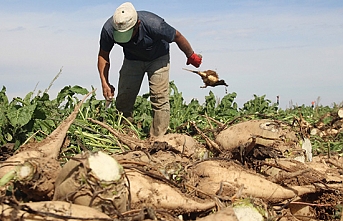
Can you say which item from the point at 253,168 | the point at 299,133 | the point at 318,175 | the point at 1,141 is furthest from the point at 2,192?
the point at 299,133

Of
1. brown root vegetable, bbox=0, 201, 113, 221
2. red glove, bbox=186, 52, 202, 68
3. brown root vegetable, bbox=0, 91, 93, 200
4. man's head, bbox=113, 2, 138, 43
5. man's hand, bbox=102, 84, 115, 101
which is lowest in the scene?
brown root vegetable, bbox=0, 201, 113, 221

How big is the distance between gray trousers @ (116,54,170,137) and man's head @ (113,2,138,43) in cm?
72

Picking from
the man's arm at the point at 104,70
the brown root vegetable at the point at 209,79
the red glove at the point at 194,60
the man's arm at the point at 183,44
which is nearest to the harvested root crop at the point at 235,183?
the man's arm at the point at 104,70

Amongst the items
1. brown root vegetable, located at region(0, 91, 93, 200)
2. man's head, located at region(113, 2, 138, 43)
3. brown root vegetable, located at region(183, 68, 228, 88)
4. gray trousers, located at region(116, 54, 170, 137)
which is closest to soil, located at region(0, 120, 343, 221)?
brown root vegetable, located at region(0, 91, 93, 200)

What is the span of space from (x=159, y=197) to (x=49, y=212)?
0.86 m

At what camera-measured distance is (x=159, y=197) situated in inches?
126

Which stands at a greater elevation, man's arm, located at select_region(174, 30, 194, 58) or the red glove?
man's arm, located at select_region(174, 30, 194, 58)

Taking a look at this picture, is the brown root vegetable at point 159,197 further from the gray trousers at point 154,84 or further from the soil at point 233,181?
the gray trousers at point 154,84

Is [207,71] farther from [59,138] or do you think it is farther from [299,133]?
[59,138]

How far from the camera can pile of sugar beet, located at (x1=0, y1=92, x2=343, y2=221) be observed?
2723 millimetres

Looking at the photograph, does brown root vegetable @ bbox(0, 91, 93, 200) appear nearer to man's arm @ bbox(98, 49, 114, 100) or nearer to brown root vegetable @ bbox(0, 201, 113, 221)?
brown root vegetable @ bbox(0, 201, 113, 221)

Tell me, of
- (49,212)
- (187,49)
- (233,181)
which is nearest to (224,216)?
(233,181)

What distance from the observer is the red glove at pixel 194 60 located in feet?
22.5

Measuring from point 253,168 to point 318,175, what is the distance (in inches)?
22.0
